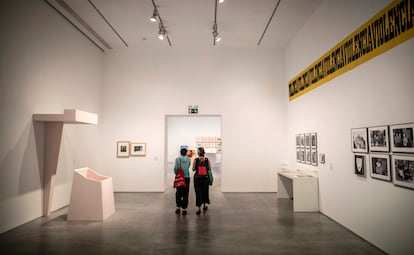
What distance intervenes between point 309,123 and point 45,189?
6.66 m

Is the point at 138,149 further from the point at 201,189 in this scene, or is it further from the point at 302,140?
the point at 302,140

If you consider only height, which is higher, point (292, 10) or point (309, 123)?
point (292, 10)

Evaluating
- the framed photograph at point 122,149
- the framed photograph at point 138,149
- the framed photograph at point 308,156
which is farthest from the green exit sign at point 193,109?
the framed photograph at point 308,156

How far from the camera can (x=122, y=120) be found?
899cm

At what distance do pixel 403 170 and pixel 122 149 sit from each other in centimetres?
784

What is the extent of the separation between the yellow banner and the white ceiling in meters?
1.72

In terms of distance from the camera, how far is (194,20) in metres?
7.15

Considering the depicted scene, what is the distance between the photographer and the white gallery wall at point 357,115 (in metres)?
3.48

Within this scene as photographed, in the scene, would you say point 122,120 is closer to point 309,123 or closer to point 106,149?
point 106,149

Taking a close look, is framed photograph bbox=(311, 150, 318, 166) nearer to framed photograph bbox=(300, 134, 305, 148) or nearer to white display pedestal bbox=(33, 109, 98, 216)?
framed photograph bbox=(300, 134, 305, 148)

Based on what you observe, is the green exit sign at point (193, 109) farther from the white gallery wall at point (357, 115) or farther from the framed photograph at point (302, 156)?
the framed photograph at point (302, 156)

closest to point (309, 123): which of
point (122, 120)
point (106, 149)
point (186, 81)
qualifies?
point (186, 81)

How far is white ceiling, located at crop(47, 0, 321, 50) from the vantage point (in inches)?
249

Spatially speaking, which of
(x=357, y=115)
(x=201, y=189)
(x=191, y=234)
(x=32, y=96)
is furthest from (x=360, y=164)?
(x=32, y=96)
